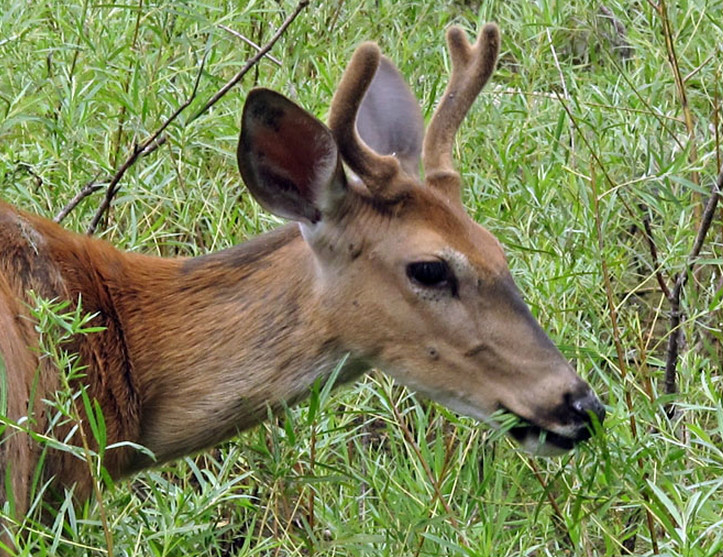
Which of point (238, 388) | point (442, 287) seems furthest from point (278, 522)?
point (442, 287)

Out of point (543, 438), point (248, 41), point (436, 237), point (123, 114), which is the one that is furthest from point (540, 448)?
point (248, 41)

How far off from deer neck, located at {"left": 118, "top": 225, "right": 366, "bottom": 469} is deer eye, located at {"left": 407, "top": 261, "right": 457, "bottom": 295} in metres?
0.32

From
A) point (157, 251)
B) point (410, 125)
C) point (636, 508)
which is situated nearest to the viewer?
point (636, 508)

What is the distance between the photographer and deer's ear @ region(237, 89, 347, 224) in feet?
16.4

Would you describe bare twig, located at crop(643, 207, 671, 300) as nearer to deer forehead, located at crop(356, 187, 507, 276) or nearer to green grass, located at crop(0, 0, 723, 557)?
green grass, located at crop(0, 0, 723, 557)

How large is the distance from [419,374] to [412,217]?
0.50 meters

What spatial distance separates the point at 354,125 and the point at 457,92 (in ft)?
1.98

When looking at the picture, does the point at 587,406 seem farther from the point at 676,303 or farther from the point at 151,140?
the point at 151,140

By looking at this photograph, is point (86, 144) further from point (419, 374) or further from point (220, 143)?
point (419, 374)

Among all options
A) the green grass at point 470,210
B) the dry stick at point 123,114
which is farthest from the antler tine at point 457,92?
the dry stick at point 123,114

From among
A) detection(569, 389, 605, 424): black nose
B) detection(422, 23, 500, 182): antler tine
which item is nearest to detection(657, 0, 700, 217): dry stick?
detection(422, 23, 500, 182): antler tine

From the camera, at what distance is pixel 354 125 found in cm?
500

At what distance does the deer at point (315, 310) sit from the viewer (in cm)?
494

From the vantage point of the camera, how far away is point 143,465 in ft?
16.6
